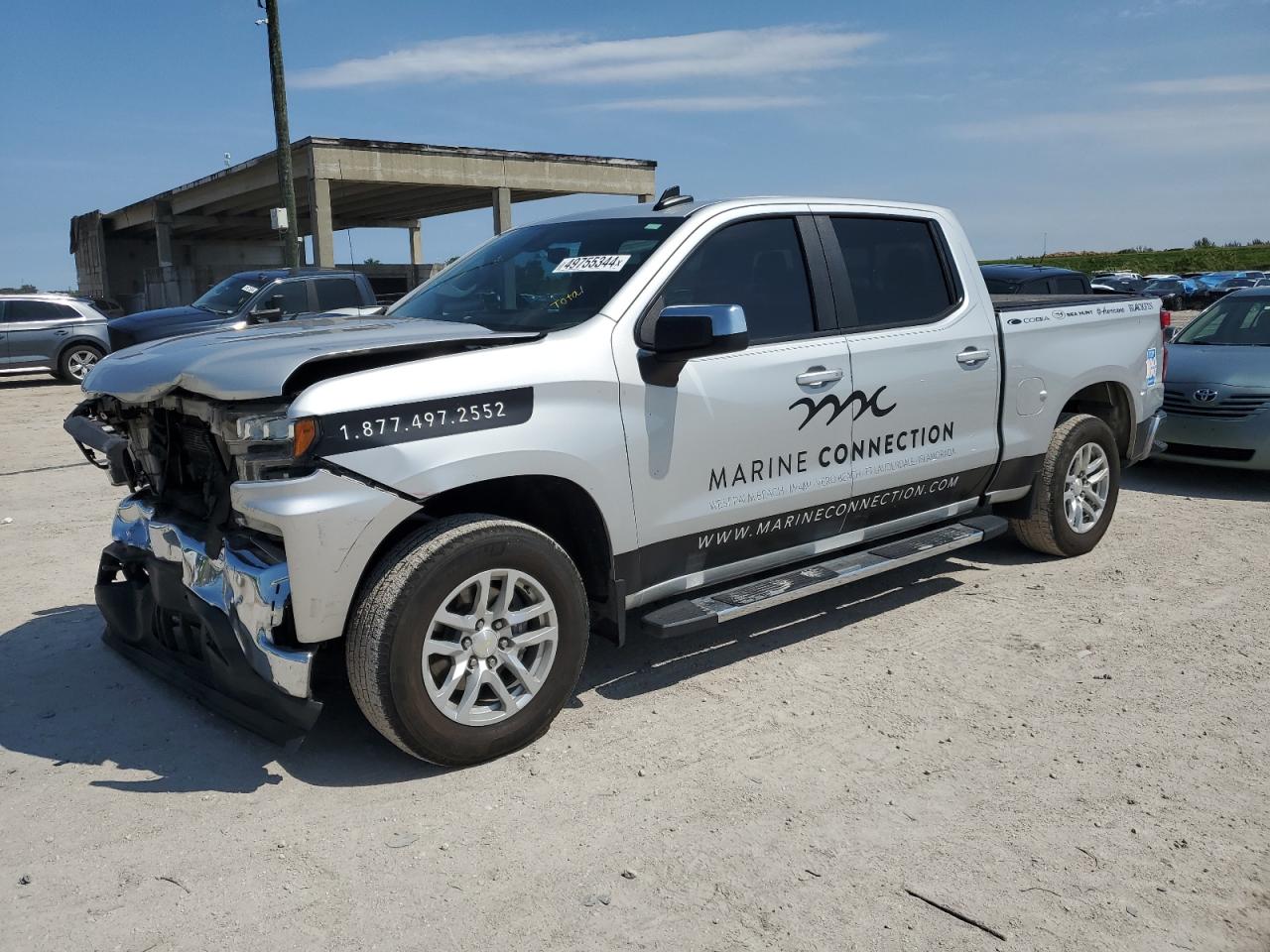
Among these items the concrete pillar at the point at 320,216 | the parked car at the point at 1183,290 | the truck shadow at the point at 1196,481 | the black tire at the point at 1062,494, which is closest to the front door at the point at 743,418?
the black tire at the point at 1062,494

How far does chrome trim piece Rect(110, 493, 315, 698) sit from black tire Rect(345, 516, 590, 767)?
0.19 metres

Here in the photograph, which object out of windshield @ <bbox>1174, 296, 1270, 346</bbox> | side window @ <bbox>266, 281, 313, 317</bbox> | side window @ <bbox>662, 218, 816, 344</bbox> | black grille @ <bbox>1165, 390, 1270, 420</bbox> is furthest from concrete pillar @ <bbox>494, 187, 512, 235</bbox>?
side window @ <bbox>662, 218, 816, 344</bbox>

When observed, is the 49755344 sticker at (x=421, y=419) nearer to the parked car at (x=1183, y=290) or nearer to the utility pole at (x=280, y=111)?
the utility pole at (x=280, y=111)

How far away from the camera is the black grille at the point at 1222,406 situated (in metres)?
8.02

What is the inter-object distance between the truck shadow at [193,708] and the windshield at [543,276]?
5.18 feet

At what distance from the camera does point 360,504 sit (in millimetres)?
3289

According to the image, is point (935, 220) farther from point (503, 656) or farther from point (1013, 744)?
point (503, 656)

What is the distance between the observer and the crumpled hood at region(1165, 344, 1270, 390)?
8188 mm

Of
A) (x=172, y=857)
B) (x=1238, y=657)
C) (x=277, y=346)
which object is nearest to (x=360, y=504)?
(x=277, y=346)

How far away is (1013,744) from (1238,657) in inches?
61.7

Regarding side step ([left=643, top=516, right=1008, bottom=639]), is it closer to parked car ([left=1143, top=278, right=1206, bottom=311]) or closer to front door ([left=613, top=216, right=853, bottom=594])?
front door ([left=613, top=216, right=853, bottom=594])

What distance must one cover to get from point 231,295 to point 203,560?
12.8m

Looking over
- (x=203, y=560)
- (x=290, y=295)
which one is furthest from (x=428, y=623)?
(x=290, y=295)

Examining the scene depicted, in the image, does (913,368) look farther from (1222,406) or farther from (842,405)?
(1222,406)
